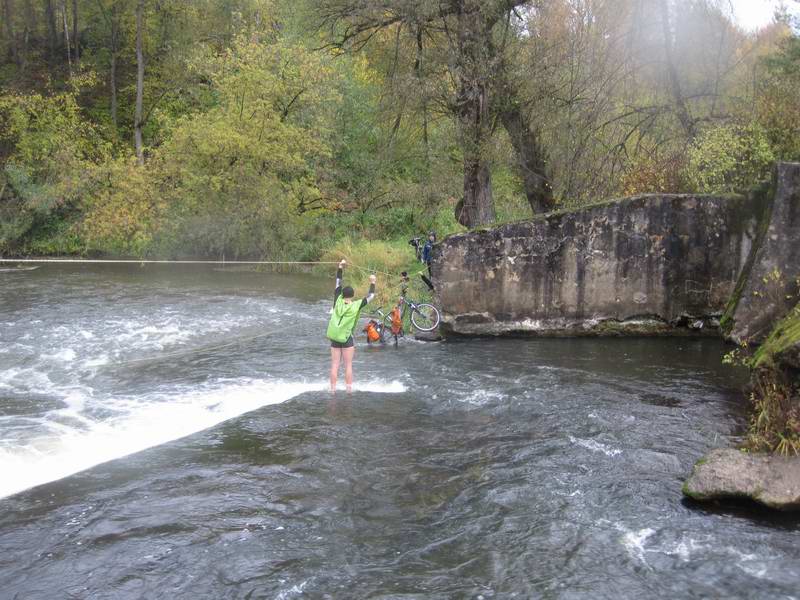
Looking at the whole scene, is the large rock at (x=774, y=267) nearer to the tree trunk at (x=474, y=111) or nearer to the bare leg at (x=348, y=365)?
the bare leg at (x=348, y=365)

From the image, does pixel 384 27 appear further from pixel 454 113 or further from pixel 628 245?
pixel 628 245

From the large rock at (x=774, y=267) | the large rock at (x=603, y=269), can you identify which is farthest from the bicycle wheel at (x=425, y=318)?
the large rock at (x=774, y=267)

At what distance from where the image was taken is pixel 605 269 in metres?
15.8

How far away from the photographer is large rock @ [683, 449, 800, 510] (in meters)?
7.52

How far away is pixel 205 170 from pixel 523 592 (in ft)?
87.2

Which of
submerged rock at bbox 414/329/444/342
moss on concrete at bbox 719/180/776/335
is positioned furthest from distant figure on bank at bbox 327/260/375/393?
moss on concrete at bbox 719/180/776/335

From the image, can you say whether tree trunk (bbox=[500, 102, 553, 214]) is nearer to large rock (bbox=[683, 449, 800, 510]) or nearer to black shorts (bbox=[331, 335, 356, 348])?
black shorts (bbox=[331, 335, 356, 348])

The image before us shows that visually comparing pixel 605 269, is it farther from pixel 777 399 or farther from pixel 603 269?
pixel 777 399

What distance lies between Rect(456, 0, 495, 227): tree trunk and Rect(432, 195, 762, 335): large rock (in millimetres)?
5464

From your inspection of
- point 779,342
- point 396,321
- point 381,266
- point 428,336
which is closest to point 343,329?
point 396,321

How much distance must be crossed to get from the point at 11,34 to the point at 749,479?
1685 inches

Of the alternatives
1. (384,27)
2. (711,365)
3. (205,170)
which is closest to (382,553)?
(711,365)

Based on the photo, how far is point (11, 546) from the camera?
698 centimetres

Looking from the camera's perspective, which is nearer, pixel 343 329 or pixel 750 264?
pixel 343 329
